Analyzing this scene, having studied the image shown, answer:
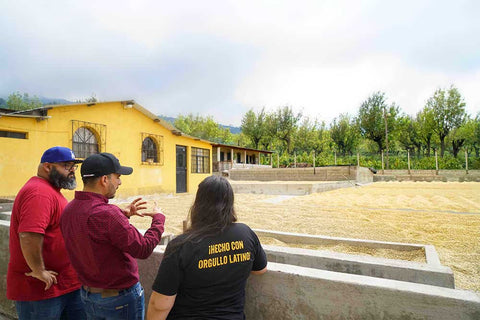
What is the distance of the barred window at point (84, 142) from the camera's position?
31.2ft

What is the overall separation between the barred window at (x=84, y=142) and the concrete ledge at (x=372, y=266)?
897 cm

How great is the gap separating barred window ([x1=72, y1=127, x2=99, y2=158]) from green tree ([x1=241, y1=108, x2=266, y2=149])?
113ft

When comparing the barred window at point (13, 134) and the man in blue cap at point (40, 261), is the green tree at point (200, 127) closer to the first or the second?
the barred window at point (13, 134)

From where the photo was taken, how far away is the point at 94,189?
1.62 meters

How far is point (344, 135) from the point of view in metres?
45.7

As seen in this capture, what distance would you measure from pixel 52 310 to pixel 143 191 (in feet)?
34.4

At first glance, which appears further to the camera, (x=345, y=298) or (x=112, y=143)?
(x=112, y=143)

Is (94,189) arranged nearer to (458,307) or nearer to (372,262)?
(458,307)

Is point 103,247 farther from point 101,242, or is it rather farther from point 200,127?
point 200,127

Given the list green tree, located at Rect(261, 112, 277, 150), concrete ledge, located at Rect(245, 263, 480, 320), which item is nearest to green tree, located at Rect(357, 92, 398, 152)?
green tree, located at Rect(261, 112, 277, 150)

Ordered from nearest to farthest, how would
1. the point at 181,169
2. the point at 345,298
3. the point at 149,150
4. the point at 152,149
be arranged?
1. the point at 345,298
2. the point at 149,150
3. the point at 152,149
4. the point at 181,169

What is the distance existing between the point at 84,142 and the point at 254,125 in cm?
3500

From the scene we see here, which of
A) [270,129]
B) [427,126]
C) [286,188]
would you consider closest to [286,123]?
[270,129]

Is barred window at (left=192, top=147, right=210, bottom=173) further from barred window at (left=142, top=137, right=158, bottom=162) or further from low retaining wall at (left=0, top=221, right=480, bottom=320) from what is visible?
low retaining wall at (left=0, top=221, right=480, bottom=320)
